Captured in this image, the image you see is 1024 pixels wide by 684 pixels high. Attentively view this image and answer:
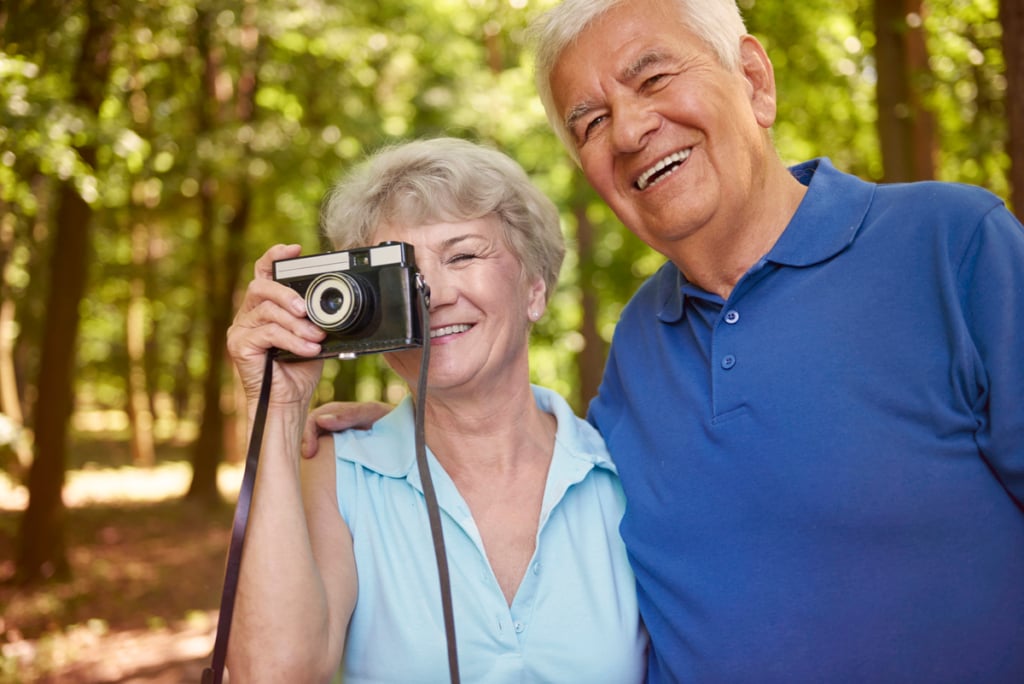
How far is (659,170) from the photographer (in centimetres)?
217

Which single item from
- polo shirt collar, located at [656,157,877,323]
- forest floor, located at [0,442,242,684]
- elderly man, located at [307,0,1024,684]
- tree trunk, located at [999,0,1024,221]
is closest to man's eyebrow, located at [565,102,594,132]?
elderly man, located at [307,0,1024,684]

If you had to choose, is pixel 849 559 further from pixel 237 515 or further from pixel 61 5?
pixel 61 5

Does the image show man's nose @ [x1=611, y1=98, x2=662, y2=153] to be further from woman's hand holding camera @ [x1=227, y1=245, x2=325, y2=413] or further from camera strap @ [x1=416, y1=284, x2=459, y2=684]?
woman's hand holding camera @ [x1=227, y1=245, x2=325, y2=413]

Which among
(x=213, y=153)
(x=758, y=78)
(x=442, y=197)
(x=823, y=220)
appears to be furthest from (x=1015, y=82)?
(x=213, y=153)

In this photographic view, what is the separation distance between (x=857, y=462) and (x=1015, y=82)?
1.82 m

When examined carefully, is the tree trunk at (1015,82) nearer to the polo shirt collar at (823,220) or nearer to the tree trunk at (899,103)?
the polo shirt collar at (823,220)

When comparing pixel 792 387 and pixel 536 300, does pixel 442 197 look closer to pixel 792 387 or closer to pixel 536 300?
pixel 536 300

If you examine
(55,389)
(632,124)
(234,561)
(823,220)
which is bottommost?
(234,561)

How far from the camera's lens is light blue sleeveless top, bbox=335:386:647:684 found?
2137mm

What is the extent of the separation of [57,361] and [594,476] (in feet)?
23.4

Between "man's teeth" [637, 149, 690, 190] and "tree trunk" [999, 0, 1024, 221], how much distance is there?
5.06ft

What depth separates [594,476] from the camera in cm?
241

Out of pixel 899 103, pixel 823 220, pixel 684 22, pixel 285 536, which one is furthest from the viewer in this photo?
pixel 899 103

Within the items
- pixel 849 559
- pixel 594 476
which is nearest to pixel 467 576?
pixel 594 476
